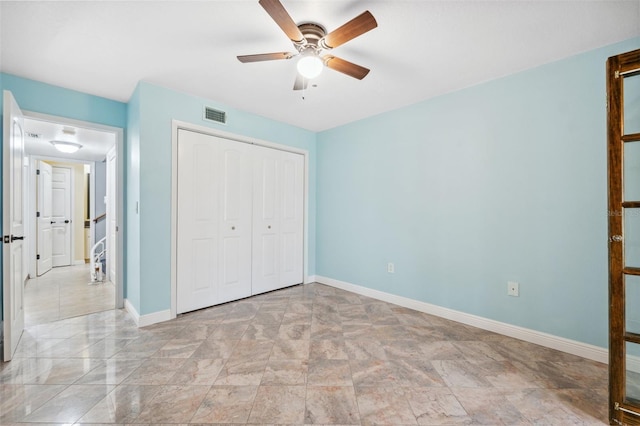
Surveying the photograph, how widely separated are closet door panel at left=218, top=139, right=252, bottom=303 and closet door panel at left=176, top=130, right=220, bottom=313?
0.33 feet

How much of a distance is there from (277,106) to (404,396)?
3100mm

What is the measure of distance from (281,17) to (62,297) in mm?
4375

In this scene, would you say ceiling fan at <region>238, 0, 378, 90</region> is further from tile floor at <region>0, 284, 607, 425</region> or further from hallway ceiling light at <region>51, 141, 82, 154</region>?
hallway ceiling light at <region>51, 141, 82, 154</region>

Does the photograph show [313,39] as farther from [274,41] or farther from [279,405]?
[279,405]

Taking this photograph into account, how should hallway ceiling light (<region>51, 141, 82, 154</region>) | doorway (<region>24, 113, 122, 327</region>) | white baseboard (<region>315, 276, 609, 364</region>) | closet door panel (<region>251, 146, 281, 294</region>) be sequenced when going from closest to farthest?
white baseboard (<region>315, 276, 609, 364</region>), doorway (<region>24, 113, 122, 327</region>), closet door panel (<region>251, 146, 281, 294</region>), hallway ceiling light (<region>51, 141, 82, 154</region>)

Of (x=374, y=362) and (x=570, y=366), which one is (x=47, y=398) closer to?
(x=374, y=362)

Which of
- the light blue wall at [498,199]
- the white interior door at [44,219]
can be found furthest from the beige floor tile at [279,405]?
the white interior door at [44,219]

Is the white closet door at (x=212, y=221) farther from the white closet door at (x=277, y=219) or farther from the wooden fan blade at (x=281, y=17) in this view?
the wooden fan blade at (x=281, y=17)

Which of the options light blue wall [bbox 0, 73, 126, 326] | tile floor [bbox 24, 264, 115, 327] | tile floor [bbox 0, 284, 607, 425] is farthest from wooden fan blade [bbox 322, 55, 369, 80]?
tile floor [bbox 24, 264, 115, 327]

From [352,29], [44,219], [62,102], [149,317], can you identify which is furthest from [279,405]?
[44,219]

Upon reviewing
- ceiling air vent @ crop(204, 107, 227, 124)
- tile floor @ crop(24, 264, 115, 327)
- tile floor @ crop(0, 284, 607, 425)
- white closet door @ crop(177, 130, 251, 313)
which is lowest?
tile floor @ crop(0, 284, 607, 425)

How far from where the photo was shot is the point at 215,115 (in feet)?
10.5

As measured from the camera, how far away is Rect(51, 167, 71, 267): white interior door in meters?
5.59

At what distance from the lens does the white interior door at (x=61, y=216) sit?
5.59 meters
